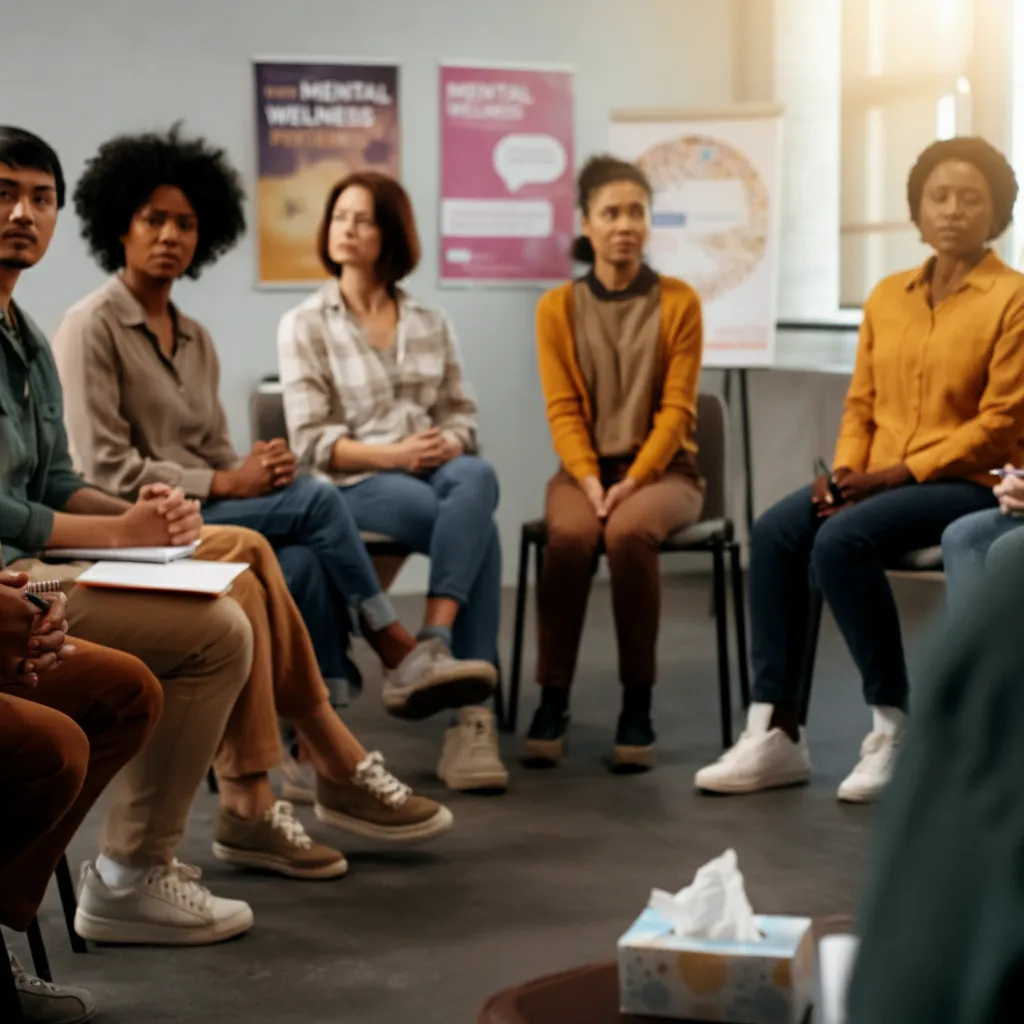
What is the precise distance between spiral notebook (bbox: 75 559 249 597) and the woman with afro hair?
462mm

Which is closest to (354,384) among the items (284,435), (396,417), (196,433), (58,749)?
(396,417)

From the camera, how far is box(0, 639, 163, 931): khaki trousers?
192cm

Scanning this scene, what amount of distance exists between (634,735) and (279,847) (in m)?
0.97

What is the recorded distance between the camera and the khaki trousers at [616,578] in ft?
11.7

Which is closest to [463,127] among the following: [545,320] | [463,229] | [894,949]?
[463,229]

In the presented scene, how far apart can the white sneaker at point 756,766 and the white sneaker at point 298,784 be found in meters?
0.78

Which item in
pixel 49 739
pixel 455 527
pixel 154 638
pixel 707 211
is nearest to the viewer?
pixel 49 739

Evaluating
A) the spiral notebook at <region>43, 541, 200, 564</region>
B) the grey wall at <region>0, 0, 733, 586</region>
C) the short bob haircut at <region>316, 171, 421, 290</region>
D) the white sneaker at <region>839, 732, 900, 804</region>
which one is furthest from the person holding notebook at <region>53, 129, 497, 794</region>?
the grey wall at <region>0, 0, 733, 586</region>

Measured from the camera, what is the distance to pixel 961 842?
465 millimetres

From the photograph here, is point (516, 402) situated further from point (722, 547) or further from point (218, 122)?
point (722, 547)

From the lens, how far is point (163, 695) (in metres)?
2.38

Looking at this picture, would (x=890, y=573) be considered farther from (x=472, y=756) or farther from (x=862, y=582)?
(x=472, y=756)

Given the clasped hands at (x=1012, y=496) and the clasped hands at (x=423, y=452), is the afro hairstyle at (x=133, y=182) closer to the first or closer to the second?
the clasped hands at (x=423, y=452)

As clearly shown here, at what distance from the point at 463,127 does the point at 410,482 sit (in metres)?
2.59
